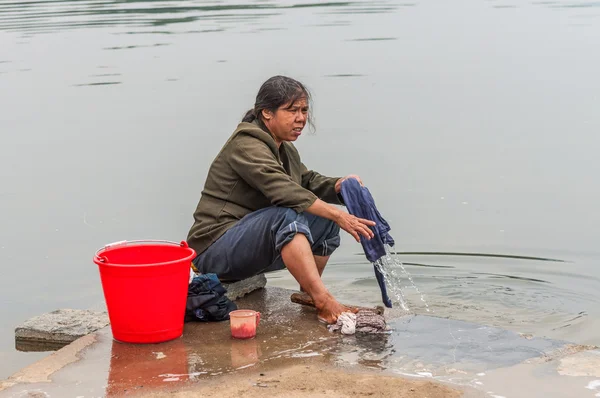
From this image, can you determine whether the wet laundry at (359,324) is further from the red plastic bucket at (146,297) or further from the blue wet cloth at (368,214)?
the red plastic bucket at (146,297)

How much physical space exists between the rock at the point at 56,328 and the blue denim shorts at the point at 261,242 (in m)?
0.73

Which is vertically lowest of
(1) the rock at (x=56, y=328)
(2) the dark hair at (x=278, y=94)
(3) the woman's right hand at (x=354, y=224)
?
(1) the rock at (x=56, y=328)

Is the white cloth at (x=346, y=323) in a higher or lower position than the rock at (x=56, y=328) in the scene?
higher

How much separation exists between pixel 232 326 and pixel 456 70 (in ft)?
30.2

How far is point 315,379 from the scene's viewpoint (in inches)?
151

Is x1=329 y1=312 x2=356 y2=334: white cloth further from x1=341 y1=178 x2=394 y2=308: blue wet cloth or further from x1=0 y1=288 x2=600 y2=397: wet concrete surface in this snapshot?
x1=341 y1=178 x2=394 y2=308: blue wet cloth

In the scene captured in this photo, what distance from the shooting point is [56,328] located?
524 centimetres

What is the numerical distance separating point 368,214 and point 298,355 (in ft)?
3.34

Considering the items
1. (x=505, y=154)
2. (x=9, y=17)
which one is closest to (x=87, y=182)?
(x=505, y=154)

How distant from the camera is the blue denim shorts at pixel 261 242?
4.62 meters

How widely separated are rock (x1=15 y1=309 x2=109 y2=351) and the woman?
2.39 ft

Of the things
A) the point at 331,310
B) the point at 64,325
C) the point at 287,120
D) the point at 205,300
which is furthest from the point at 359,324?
the point at 64,325

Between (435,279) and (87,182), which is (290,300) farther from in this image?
(87,182)

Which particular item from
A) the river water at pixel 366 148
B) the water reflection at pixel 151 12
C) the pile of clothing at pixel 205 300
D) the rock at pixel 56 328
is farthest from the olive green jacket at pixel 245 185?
the water reflection at pixel 151 12
